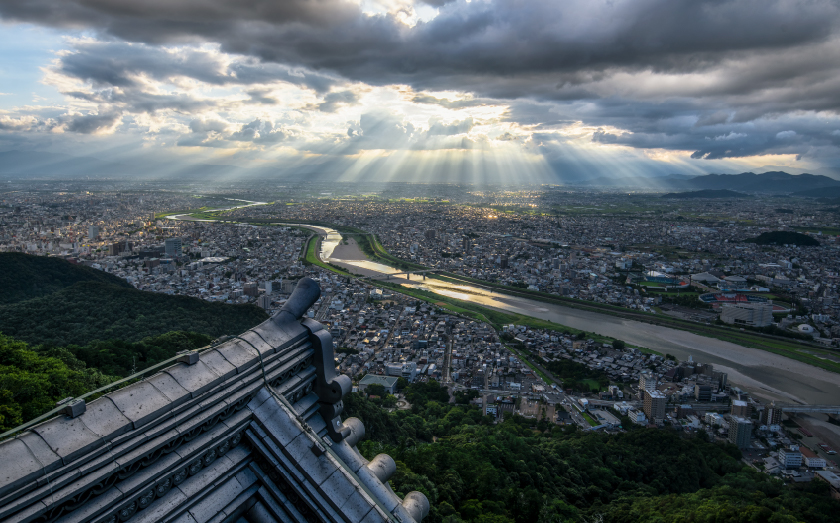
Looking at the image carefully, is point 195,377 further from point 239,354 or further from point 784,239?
point 784,239

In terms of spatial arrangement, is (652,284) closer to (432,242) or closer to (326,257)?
(432,242)

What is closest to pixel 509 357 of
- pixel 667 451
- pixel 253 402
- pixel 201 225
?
pixel 667 451

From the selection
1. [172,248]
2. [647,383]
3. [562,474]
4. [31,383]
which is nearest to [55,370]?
[31,383]

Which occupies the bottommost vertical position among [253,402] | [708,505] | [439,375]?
[439,375]

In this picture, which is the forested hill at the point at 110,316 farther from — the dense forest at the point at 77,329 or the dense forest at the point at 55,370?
the dense forest at the point at 55,370

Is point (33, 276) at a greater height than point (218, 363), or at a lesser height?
lesser

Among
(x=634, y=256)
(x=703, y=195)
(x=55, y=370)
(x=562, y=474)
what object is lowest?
(x=562, y=474)

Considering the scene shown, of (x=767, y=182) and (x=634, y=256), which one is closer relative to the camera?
(x=634, y=256)

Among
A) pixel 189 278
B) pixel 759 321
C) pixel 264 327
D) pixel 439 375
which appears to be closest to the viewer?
pixel 264 327
